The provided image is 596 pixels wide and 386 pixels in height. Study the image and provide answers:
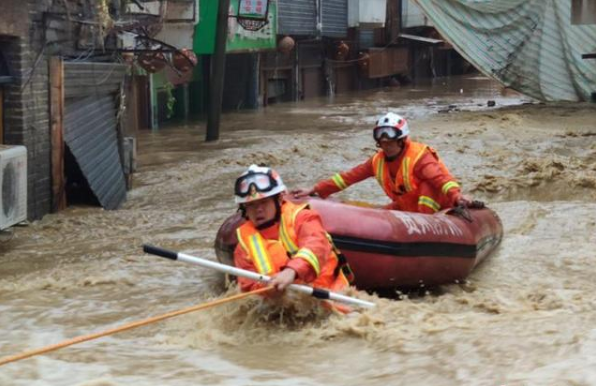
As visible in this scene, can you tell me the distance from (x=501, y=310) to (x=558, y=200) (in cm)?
534

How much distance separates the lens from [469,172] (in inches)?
510

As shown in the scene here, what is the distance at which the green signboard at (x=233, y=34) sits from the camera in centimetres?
1980

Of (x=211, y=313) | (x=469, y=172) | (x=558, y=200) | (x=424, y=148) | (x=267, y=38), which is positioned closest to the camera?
(x=211, y=313)

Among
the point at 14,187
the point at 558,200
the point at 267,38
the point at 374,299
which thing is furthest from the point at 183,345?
the point at 267,38

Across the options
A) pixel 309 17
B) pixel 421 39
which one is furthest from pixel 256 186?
pixel 421 39

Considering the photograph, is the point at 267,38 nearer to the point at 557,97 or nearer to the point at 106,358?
the point at 557,97

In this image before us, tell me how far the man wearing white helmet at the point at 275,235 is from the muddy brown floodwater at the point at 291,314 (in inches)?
10.0

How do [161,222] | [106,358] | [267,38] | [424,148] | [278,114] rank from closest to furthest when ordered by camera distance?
[106,358], [424,148], [161,222], [278,114], [267,38]

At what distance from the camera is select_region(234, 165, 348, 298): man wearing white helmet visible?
5547 millimetres

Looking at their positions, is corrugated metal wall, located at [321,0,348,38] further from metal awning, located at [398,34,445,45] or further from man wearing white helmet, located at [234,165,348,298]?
man wearing white helmet, located at [234,165,348,298]

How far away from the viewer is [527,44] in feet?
74.7

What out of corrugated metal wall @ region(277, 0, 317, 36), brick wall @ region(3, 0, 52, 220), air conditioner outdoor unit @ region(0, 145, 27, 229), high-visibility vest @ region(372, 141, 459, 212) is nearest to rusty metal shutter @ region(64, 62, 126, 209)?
brick wall @ region(3, 0, 52, 220)

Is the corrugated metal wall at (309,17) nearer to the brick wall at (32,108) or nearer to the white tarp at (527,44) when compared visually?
the white tarp at (527,44)

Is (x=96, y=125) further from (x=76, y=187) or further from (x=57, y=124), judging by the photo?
(x=57, y=124)
